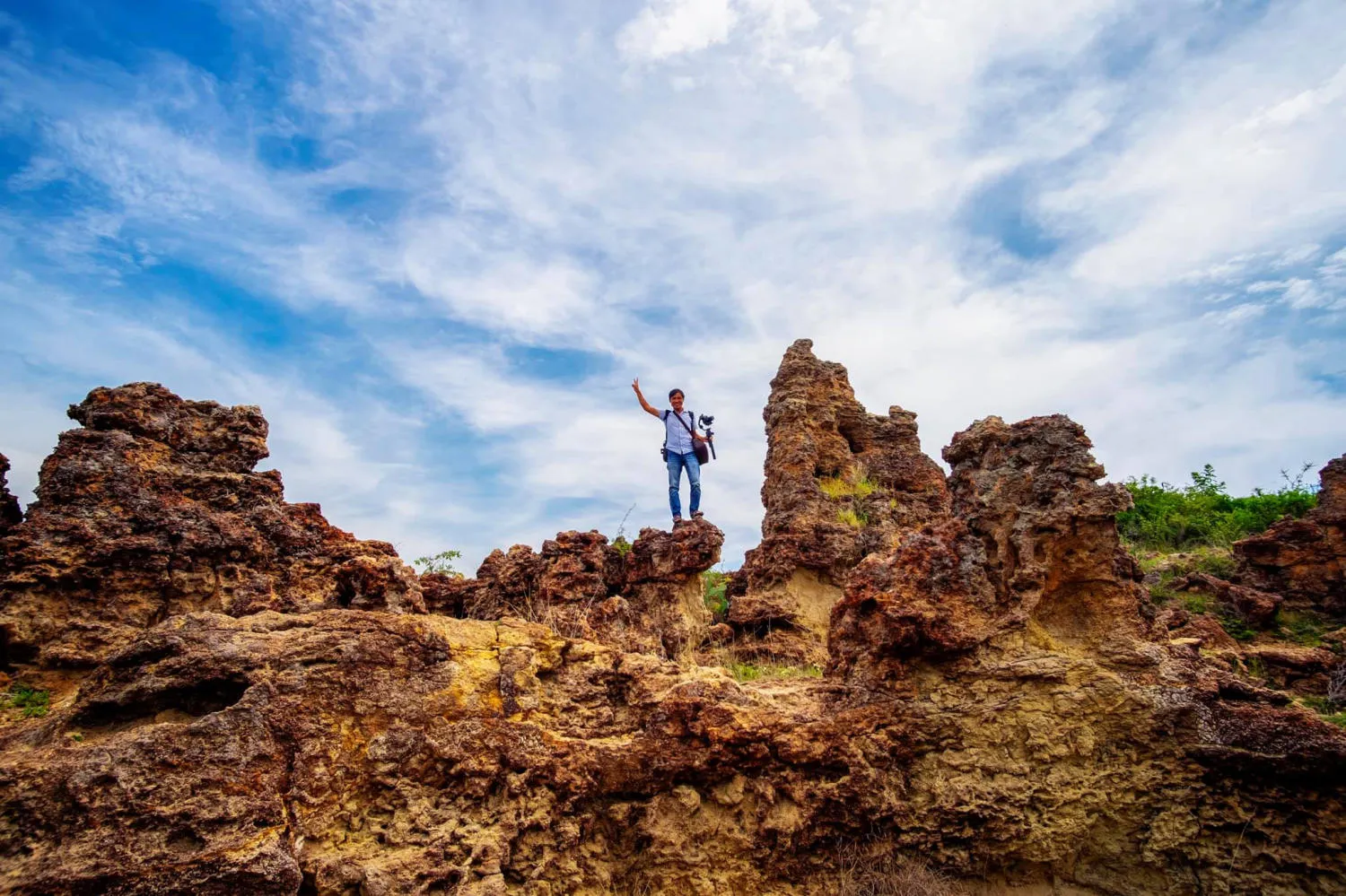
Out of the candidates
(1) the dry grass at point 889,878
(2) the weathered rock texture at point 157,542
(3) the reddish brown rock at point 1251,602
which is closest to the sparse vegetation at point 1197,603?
(3) the reddish brown rock at point 1251,602

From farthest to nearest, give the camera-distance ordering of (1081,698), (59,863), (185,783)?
(1081,698)
(185,783)
(59,863)

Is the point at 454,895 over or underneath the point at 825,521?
underneath

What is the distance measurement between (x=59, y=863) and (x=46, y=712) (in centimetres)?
160

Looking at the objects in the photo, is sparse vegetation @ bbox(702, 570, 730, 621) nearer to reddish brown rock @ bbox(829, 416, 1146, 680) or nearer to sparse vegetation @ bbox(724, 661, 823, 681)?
sparse vegetation @ bbox(724, 661, 823, 681)

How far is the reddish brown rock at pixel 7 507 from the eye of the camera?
5.40 m

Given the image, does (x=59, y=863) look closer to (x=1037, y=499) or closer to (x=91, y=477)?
(x=91, y=477)

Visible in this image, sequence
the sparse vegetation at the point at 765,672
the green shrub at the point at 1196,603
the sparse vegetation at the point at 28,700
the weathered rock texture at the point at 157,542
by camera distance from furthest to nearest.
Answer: the green shrub at the point at 1196,603, the sparse vegetation at the point at 765,672, the weathered rock texture at the point at 157,542, the sparse vegetation at the point at 28,700

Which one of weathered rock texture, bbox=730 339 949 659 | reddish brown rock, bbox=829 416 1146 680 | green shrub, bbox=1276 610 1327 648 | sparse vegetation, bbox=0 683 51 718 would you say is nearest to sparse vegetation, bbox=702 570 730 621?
weathered rock texture, bbox=730 339 949 659

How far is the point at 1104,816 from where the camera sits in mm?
5062

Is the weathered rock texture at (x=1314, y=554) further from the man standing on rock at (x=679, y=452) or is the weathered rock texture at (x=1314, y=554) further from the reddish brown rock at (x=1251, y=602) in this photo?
the man standing on rock at (x=679, y=452)

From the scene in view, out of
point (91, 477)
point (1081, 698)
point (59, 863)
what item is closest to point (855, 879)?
point (1081, 698)

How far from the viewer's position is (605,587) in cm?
905

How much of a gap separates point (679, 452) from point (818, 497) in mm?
2500

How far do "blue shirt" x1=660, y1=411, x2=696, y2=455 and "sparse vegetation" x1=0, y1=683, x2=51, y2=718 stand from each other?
25.8ft
